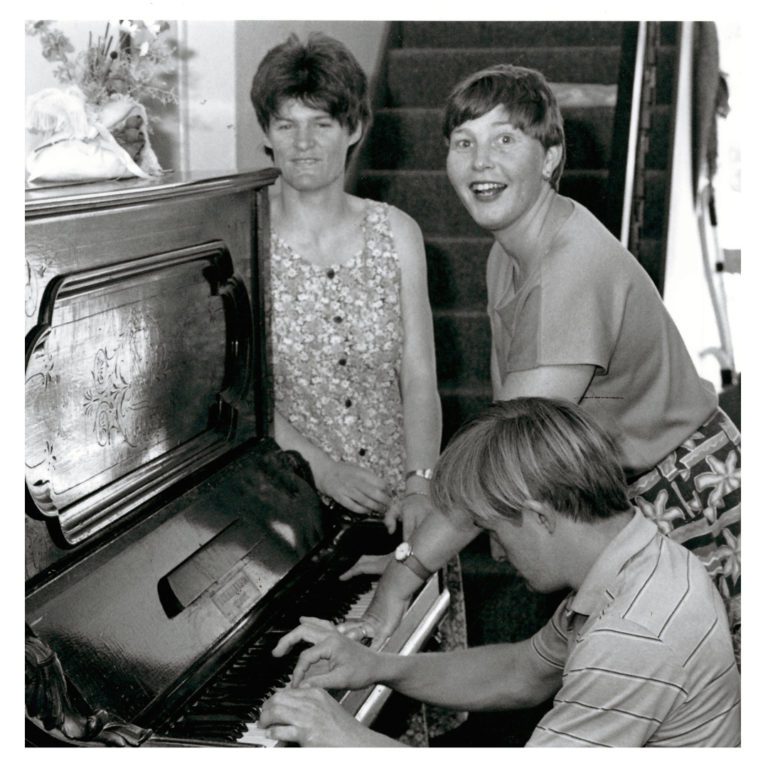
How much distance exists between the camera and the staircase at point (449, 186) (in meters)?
2.40

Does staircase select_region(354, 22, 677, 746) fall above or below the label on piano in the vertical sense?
above

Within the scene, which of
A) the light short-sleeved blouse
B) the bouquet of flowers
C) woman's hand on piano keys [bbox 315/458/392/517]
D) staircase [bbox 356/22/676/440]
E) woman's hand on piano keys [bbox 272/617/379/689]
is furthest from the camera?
staircase [bbox 356/22/676/440]

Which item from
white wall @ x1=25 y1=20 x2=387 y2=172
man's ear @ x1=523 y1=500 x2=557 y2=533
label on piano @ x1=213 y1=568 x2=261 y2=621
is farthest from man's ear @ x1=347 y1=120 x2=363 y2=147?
man's ear @ x1=523 y1=500 x2=557 y2=533

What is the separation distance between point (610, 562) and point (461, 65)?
1.33m

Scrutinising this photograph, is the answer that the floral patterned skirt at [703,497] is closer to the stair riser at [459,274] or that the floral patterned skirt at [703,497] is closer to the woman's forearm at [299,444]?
the woman's forearm at [299,444]

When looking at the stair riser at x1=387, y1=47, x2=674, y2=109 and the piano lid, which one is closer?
the piano lid

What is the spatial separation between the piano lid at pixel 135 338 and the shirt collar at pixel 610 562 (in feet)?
2.13

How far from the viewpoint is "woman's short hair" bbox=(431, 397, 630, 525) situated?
1.47 meters

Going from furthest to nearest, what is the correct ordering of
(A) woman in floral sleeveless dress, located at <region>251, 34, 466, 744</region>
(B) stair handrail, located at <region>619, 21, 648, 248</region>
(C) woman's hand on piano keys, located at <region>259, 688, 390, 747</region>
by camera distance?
(B) stair handrail, located at <region>619, 21, 648, 248</region> → (A) woman in floral sleeveless dress, located at <region>251, 34, 466, 744</region> → (C) woman's hand on piano keys, located at <region>259, 688, 390, 747</region>

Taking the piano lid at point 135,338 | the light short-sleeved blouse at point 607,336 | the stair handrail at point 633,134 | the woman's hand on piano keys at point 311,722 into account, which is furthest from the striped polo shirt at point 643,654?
the stair handrail at point 633,134

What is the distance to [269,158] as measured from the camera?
2.08 metres

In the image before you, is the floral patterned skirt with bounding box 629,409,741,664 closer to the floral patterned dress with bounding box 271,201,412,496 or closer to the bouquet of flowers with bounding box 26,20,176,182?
the floral patterned dress with bounding box 271,201,412,496

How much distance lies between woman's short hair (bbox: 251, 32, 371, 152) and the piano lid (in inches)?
5.8
